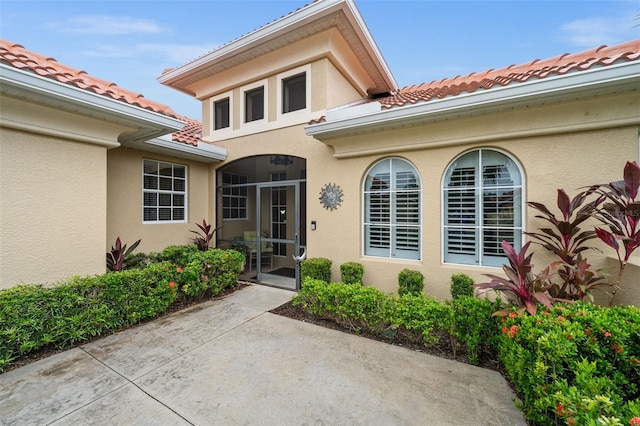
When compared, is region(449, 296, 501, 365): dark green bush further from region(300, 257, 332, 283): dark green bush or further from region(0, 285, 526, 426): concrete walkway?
region(300, 257, 332, 283): dark green bush

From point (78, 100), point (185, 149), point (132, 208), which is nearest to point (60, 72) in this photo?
point (78, 100)

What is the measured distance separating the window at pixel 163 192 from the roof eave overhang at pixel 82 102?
1564mm

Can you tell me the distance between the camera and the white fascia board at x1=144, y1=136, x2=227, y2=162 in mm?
6641

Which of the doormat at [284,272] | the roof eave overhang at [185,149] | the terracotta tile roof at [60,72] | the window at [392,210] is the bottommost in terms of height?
the doormat at [284,272]

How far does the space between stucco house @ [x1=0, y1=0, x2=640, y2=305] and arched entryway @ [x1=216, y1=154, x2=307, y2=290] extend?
8 cm

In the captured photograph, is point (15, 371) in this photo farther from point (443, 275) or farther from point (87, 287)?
point (443, 275)

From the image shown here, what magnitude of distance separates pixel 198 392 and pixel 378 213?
4861 millimetres

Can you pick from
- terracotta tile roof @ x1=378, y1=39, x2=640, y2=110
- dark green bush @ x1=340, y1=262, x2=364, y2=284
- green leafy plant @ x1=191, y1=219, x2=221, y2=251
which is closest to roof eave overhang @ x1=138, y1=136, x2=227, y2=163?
green leafy plant @ x1=191, y1=219, x2=221, y2=251

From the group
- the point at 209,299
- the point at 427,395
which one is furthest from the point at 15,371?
the point at 427,395

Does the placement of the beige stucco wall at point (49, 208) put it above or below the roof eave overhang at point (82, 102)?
below

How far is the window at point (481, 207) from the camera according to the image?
491 cm

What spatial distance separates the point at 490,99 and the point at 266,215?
6.76 meters

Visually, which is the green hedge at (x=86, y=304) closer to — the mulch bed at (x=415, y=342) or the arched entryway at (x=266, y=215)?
the arched entryway at (x=266, y=215)

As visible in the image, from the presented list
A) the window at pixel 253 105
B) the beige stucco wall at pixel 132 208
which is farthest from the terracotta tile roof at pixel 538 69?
the beige stucco wall at pixel 132 208
